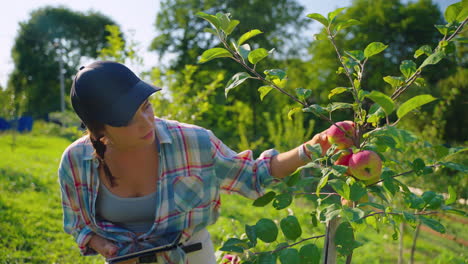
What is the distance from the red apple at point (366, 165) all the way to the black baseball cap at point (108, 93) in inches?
30.1

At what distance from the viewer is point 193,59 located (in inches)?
616

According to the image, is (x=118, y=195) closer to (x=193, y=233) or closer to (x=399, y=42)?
(x=193, y=233)

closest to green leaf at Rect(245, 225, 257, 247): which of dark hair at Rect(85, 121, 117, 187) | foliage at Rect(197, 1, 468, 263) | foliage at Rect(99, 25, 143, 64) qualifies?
foliage at Rect(197, 1, 468, 263)

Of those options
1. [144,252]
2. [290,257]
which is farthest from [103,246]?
[290,257]

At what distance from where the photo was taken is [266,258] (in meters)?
1.26

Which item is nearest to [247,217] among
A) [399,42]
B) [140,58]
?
[140,58]

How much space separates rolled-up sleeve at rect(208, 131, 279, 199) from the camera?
156 centimetres

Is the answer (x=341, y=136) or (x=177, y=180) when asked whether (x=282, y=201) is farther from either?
(x=177, y=180)

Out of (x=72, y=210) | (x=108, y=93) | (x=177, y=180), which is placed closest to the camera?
(x=108, y=93)

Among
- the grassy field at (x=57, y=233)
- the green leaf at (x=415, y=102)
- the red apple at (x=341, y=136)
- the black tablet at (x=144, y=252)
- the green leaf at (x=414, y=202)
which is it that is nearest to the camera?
the green leaf at (x=415, y=102)

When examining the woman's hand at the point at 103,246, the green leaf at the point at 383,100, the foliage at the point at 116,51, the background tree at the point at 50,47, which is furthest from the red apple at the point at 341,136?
the background tree at the point at 50,47

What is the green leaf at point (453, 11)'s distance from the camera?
3.46ft

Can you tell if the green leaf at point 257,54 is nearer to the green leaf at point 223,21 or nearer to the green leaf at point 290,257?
the green leaf at point 223,21

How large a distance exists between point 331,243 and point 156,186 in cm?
81
